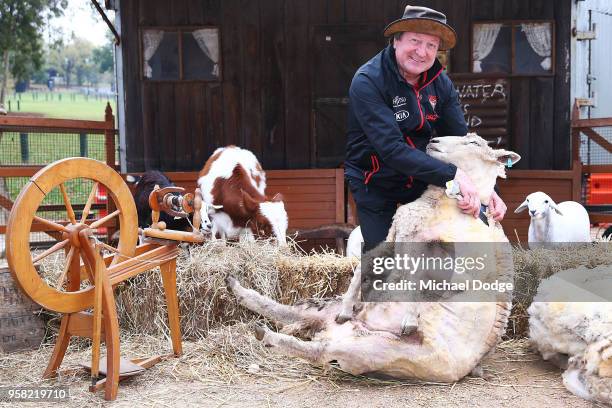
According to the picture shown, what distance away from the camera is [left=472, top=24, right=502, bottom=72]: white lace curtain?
25.9ft

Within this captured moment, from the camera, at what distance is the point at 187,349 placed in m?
4.33

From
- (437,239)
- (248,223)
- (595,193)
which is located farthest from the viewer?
(595,193)

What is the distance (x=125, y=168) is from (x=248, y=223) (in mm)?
2160

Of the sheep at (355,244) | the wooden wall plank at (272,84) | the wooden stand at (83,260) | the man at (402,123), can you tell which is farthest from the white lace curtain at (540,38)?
the wooden stand at (83,260)

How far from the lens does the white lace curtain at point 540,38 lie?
7832 millimetres

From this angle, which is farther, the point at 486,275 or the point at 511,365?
the point at 511,365

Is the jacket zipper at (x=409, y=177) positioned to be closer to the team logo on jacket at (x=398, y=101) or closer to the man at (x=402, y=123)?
the man at (x=402, y=123)

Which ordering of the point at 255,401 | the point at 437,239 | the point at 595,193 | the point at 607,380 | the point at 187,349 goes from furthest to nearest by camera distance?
1. the point at 595,193
2. the point at 187,349
3. the point at 437,239
4. the point at 255,401
5. the point at 607,380

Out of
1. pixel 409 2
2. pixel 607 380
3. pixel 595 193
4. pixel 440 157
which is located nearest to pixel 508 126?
pixel 595 193

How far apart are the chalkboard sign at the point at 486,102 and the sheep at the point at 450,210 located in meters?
4.12

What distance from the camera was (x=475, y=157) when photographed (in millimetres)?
3840

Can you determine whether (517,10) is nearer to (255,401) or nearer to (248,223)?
(248,223)

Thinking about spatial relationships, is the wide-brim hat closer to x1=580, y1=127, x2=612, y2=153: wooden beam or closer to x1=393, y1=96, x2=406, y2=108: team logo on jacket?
x1=393, y1=96, x2=406, y2=108: team logo on jacket

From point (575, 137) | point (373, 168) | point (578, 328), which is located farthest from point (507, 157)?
point (575, 137)
